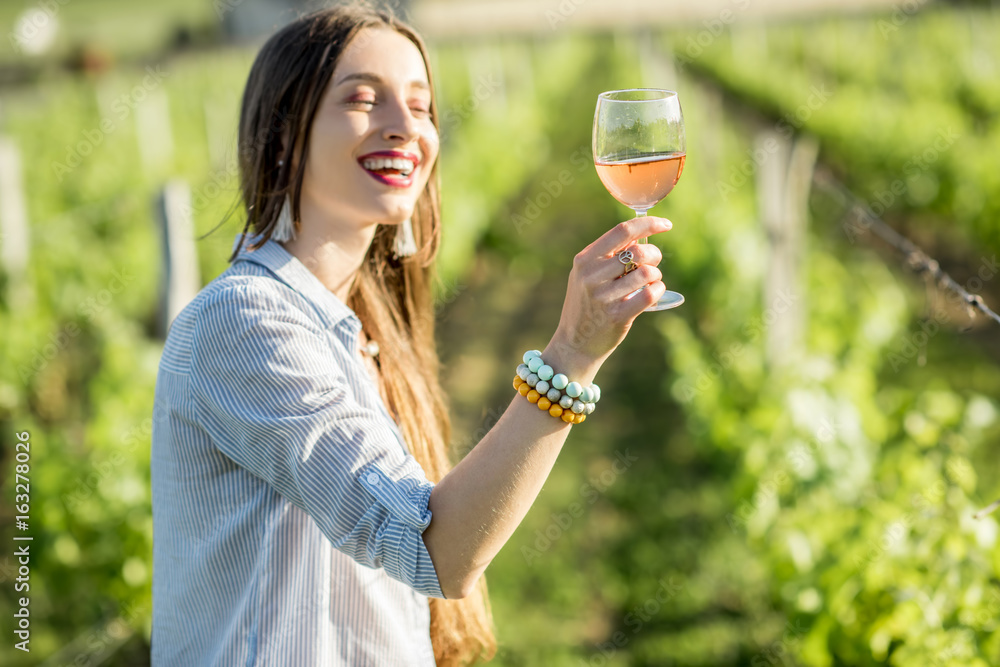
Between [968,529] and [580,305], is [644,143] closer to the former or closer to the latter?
[580,305]

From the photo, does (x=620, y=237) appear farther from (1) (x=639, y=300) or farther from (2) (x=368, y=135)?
(2) (x=368, y=135)

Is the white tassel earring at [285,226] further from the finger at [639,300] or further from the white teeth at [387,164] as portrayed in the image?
the finger at [639,300]

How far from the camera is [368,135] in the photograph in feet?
5.15

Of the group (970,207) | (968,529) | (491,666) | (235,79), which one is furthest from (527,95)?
(968,529)

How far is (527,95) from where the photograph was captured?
54.6 feet

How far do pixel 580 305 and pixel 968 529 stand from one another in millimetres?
1613

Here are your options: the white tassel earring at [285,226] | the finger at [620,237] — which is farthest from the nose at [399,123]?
the finger at [620,237]

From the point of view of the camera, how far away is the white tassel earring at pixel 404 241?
198 centimetres

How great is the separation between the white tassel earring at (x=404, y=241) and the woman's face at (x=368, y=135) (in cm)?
37

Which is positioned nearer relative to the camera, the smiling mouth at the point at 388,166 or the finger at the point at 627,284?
the finger at the point at 627,284

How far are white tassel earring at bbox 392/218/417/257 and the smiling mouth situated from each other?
1.30ft

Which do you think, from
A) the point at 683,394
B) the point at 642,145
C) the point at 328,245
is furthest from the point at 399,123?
the point at 683,394

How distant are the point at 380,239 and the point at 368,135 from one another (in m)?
0.46

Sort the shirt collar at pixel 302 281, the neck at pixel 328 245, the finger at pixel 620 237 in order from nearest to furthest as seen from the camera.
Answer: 1. the finger at pixel 620 237
2. the shirt collar at pixel 302 281
3. the neck at pixel 328 245
